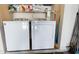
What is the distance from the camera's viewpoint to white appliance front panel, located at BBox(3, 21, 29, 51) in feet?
4.34

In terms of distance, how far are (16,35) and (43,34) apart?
0.94 ft

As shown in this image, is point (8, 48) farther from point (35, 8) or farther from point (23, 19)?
point (35, 8)

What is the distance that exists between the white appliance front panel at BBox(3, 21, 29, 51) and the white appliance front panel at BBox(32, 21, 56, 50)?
8 centimetres

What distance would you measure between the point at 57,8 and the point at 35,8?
21cm

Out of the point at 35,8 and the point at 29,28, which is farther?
the point at 29,28

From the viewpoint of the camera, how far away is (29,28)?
4.48ft

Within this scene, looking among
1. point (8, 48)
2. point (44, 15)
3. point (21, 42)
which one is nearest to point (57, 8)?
point (44, 15)

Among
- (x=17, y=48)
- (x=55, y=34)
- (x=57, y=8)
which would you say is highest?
(x=57, y=8)

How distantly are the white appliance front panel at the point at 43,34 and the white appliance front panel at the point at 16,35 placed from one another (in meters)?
0.08

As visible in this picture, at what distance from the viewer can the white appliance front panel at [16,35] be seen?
52.1 inches

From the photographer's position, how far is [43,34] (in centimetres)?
136

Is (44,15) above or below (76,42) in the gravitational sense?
above
